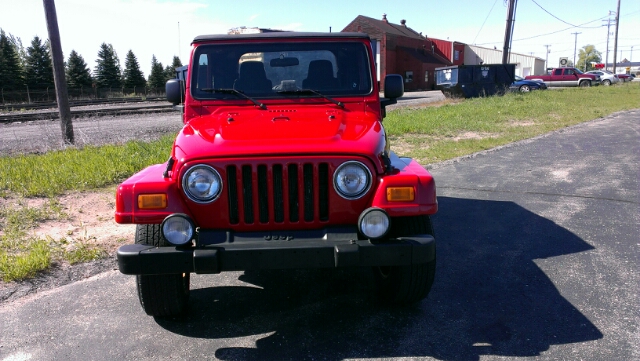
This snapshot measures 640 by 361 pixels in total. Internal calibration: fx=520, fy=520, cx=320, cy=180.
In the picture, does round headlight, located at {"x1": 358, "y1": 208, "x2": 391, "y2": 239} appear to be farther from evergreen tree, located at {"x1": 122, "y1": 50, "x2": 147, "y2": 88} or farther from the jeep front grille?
evergreen tree, located at {"x1": 122, "y1": 50, "x2": 147, "y2": 88}

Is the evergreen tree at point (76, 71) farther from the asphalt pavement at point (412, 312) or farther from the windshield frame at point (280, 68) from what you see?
the asphalt pavement at point (412, 312)

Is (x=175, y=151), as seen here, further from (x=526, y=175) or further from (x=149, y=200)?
(x=526, y=175)

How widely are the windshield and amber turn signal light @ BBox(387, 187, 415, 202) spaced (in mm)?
1450

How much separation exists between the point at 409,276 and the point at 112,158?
696cm

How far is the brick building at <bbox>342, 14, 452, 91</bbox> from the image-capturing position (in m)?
46.5

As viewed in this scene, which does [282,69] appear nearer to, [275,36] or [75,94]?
[275,36]

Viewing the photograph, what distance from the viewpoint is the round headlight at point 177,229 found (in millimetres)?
2979

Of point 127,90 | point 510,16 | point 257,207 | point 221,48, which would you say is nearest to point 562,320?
point 257,207

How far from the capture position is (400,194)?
3133 millimetres

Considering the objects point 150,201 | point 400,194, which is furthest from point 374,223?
point 150,201

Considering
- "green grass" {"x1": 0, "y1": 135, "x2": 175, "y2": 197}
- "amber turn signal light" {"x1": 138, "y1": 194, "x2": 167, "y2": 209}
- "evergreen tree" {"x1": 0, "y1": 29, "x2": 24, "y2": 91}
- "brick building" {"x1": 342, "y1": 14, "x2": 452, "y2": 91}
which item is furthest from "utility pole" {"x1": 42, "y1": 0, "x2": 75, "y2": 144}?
"brick building" {"x1": 342, "y1": 14, "x2": 452, "y2": 91}

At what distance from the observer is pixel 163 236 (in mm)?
3010

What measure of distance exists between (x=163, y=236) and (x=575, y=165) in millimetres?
8077

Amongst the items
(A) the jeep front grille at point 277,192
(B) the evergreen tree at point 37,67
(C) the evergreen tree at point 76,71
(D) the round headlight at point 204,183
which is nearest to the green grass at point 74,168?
(D) the round headlight at point 204,183
